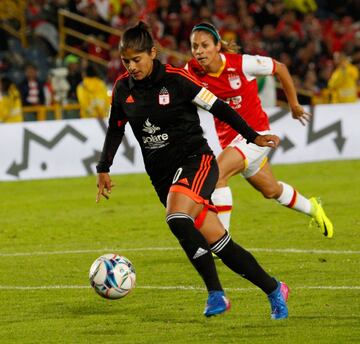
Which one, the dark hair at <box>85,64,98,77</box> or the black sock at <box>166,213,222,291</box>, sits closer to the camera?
the black sock at <box>166,213,222,291</box>

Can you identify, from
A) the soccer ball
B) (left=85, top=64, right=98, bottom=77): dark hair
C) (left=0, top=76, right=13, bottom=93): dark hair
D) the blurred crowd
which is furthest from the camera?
the blurred crowd

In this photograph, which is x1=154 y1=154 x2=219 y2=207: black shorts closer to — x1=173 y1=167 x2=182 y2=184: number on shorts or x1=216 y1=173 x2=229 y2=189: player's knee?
x1=173 y1=167 x2=182 y2=184: number on shorts

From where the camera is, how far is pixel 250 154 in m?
10.1

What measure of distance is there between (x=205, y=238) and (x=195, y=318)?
591 mm

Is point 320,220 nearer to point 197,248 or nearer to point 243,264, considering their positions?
point 243,264

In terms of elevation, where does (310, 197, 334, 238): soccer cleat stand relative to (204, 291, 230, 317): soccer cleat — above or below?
below

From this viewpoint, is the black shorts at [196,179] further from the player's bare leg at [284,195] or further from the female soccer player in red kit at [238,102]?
the player's bare leg at [284,195]

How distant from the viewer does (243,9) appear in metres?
26.5

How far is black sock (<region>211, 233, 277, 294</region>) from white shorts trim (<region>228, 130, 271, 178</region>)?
289 cm

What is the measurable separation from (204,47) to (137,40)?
2470 millimetres

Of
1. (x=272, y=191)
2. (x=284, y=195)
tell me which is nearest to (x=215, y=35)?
(x=272, y=191)

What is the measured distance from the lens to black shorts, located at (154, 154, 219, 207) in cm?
725

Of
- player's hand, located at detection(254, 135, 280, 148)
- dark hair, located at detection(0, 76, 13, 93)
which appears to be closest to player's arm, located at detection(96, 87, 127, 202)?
player's hand, located at detection(254, 135, 280, 148)

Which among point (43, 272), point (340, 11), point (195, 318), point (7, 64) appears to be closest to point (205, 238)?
point (195, 318)
